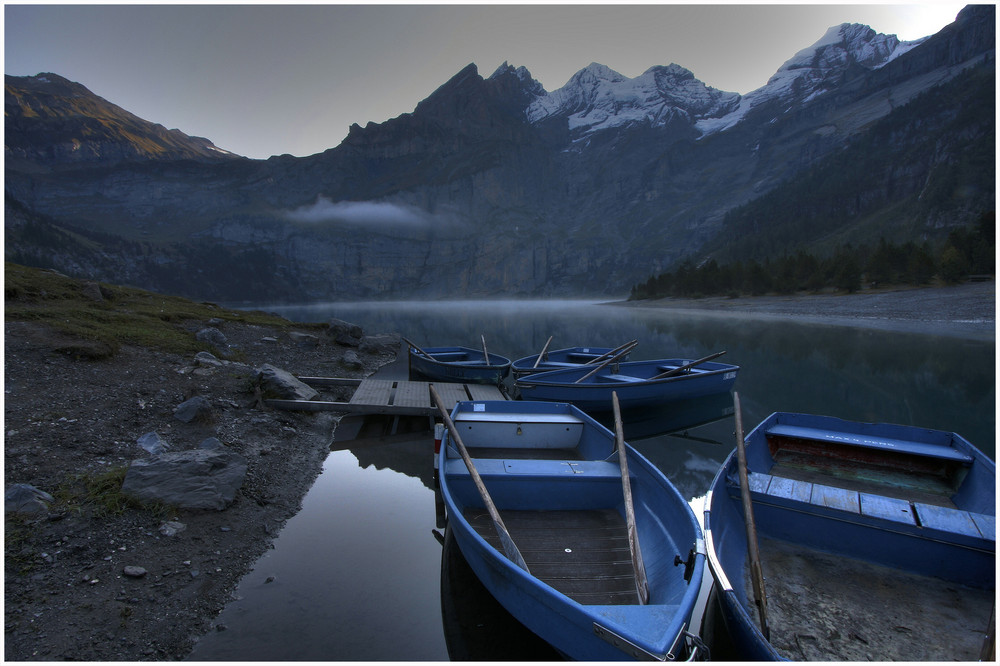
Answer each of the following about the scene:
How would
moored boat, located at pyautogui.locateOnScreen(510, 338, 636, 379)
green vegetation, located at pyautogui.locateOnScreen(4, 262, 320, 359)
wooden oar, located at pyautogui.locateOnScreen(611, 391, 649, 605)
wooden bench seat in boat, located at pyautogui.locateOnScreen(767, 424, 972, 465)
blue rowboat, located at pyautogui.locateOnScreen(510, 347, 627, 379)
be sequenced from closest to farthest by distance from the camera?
1. wooden oar, located at pyautogui.locateOnScreen(611, 391, 649, 605)
2. wooden bench seat in boat, located at pyautogui.locateOnScreen(767, 424, 972, 465)
3. green vegetation, located at pyautogui.locateOnScreen(4, 262, 320, 359)
4. moored boat, located at pyautogui.locateOnScreen(510, 338, 636, 379)
5. blue rowboat, located at pyautogui.locateOnScreen(510, 347, 627, 379)

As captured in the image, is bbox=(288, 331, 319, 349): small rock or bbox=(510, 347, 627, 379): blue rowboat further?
bbox=(288, 331, 319, 349): small rock

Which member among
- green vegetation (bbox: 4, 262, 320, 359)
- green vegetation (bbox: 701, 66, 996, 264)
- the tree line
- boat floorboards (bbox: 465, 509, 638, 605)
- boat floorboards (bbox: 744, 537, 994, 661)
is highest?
green vegetation (bbox: 701, 66, 996, 264)

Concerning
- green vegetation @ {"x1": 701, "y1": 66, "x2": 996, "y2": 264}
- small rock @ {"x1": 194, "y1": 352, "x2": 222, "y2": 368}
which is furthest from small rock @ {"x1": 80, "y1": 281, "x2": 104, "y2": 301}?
green vegetation @ {"x1": 701, "y1": 66, "x2": 996, "y2": 264}

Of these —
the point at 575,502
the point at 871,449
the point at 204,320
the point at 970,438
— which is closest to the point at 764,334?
the point at 970,438

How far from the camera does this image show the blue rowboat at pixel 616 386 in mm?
15367

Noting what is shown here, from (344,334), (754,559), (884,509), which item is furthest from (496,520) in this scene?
(344,334)

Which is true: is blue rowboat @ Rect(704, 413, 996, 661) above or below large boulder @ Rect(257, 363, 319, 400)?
below

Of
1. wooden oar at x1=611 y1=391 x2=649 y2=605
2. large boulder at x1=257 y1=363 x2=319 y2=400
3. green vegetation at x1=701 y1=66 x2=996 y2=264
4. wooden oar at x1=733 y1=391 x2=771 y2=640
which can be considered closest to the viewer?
wooden oar at x1=733 y1=391 x2=771 y2=640

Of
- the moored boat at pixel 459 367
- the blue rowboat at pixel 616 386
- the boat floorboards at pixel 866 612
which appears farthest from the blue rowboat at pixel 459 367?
the boat floorboards at pixel 866 612

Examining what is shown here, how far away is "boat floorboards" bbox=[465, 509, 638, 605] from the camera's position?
5426 millimetres

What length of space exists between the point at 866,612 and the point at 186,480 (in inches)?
370

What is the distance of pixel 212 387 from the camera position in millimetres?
13203

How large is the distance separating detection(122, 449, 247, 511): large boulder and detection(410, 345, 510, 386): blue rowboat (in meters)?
11.9

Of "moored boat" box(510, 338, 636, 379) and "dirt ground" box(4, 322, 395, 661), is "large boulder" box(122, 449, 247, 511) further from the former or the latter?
"moored boat" box(510, 338, 636, 379)
